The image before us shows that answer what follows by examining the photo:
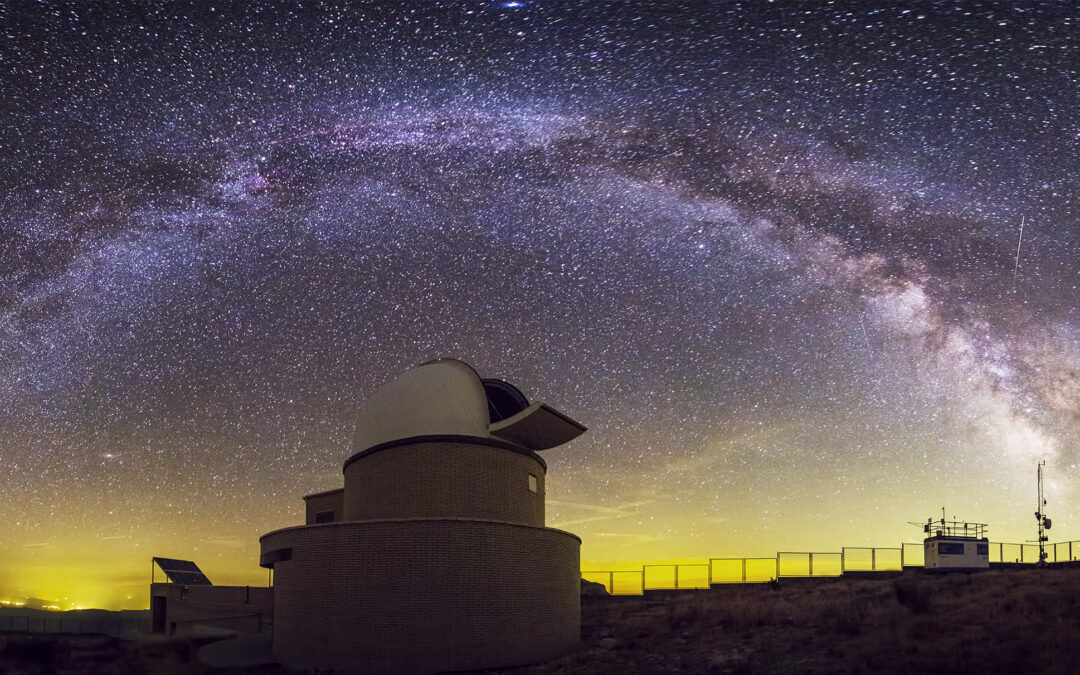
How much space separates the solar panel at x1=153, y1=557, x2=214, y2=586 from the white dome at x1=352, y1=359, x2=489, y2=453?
1263 cm

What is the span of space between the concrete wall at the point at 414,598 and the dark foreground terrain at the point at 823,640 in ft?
4.11

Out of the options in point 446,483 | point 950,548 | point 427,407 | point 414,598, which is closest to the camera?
point 414,598

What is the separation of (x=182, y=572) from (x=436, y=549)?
18.5 m

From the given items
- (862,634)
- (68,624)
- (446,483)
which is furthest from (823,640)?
(68,624)

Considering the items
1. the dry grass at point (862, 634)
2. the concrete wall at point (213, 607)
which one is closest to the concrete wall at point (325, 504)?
the concrete wall at point (213, 607)

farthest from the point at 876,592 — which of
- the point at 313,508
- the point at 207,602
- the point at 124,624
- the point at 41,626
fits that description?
the point at 41,626

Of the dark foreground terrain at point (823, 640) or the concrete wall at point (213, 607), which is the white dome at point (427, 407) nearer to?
the dark foreground terrain at point (823, 640)

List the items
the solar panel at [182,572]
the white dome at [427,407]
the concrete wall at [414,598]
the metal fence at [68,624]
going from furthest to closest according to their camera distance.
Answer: the metal fence at [68,624] → the solar panel at [182,572] → the white dome at [427,407] → the concrete wall at [414,598]

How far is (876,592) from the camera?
97.1 ft

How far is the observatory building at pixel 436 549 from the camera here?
1848cm

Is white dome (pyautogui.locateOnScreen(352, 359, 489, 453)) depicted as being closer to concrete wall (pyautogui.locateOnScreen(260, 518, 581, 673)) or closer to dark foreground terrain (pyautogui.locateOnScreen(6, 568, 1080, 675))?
concrete wall (pyautogui.locateOnScreen(260, 518, 581, 673))

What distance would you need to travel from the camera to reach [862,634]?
18938 millimetres

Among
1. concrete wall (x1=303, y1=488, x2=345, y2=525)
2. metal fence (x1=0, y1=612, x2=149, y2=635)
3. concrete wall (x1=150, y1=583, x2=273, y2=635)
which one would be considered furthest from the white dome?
metal fence (x1=0, y1=612, x2=149, y2=635)

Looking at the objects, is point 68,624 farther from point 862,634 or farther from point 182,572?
point 862,634
